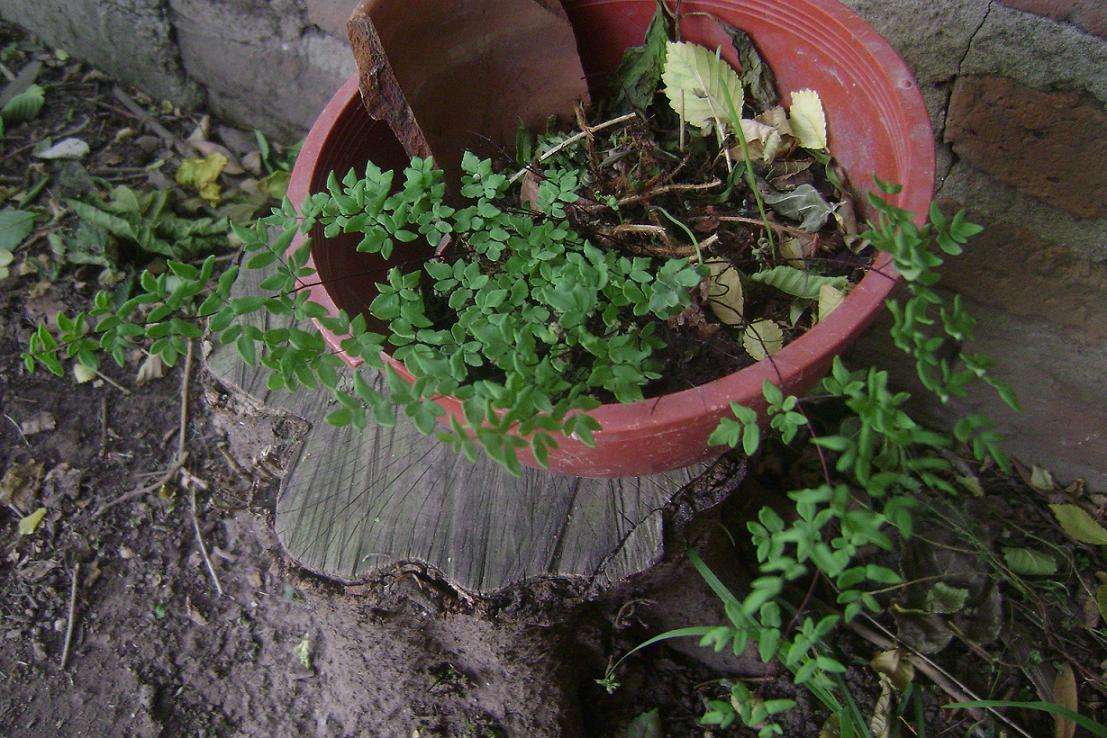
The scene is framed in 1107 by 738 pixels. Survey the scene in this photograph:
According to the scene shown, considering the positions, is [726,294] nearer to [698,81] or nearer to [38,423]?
[698,81]

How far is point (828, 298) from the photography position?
128cm

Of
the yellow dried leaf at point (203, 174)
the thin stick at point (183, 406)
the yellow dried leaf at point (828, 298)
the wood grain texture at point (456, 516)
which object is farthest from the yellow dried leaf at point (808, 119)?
the yellow dried leaf at point (203, 174)

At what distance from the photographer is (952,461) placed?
195 cm

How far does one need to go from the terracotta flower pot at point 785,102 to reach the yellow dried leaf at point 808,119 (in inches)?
0.6

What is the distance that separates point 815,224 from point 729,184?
15cm

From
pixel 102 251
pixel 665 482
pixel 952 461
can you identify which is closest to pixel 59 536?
pixel 102 251

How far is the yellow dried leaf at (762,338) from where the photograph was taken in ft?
4.23

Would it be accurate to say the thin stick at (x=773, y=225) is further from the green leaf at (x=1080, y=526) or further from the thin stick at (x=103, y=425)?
the thin stick at (x=103, y=425)

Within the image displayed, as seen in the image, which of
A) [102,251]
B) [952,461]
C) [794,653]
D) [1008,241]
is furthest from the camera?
[102,251]

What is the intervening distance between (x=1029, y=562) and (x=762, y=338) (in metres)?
0.91

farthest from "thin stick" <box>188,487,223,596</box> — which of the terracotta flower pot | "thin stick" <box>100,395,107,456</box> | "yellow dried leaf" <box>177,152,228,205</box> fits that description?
the terracotta flower pot

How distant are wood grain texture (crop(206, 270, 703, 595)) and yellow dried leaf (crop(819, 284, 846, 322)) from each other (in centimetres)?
32

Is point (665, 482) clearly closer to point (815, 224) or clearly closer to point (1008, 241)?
point (815, 224)

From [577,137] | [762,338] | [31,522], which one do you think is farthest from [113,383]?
[762,338]
